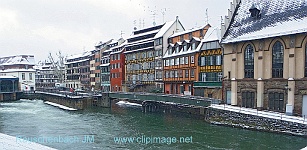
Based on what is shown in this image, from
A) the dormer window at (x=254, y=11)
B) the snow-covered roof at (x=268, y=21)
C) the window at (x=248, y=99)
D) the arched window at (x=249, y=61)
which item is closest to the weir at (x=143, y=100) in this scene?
the window at (x=248, y=99)

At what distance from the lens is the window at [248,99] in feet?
108

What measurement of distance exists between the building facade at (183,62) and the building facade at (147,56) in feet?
11.2

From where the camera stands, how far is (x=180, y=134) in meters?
26.8

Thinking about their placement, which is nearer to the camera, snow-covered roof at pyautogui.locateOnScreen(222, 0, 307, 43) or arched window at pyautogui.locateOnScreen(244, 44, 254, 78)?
snow-covered roof at pyautogui.locateOnScreen(222, 0, 307, 43)

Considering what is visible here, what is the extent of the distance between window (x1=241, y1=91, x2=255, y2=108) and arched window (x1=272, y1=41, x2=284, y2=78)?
3684 mm

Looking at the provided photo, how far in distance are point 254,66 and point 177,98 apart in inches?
446

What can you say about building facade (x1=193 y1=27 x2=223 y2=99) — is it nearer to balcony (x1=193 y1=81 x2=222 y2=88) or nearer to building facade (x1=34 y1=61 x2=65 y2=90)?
balcony (x1=193 y1=81 x2=222 y2=88)

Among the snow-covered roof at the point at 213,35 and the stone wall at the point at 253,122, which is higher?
the snow-covered roof at the point at 213,35

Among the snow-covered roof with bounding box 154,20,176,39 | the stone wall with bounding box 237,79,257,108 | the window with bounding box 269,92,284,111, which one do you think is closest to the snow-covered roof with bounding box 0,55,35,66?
the snow-covered roof with bounding box 154,20,176,39

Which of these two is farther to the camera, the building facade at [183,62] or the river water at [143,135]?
the building facade at [183,62]

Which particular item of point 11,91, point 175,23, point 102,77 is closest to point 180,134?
point 175,23

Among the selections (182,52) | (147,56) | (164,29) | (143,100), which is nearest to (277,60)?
(182,52)

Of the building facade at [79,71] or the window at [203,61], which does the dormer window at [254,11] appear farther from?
the building facade at [79,71]

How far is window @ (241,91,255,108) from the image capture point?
3288cm
